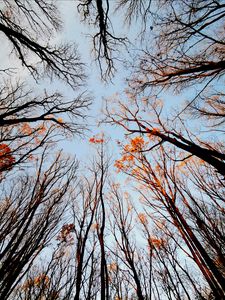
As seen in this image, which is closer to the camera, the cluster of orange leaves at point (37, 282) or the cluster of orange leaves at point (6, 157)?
the cluster of orange leaves at point (6, 157)

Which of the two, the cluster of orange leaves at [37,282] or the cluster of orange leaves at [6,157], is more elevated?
the cluster of orange leaves at [37,282]

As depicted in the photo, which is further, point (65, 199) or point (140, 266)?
point (140, 266)

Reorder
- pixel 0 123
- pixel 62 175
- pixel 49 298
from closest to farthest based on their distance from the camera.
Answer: pixel 0 123, pixel 62 175, pixel 49 298

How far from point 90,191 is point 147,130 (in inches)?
223

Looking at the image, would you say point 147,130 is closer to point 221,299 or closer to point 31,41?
point 31,41

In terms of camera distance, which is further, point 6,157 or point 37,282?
point 37,282

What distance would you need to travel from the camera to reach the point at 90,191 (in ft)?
34.3

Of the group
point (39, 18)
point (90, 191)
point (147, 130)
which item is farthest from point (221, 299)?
point (39, 18)

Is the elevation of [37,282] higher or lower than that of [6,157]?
higher

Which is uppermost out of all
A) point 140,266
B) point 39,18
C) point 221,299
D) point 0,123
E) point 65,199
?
point 140,266

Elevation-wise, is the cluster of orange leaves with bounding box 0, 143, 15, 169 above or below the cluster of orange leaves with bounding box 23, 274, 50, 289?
below

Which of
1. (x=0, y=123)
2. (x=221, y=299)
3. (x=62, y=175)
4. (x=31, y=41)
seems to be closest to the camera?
(x=0, y=123)

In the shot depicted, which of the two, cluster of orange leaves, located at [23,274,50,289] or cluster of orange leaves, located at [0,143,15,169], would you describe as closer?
cluster of orange leaves, located at [0,143,15,169]

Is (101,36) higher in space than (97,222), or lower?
lower
